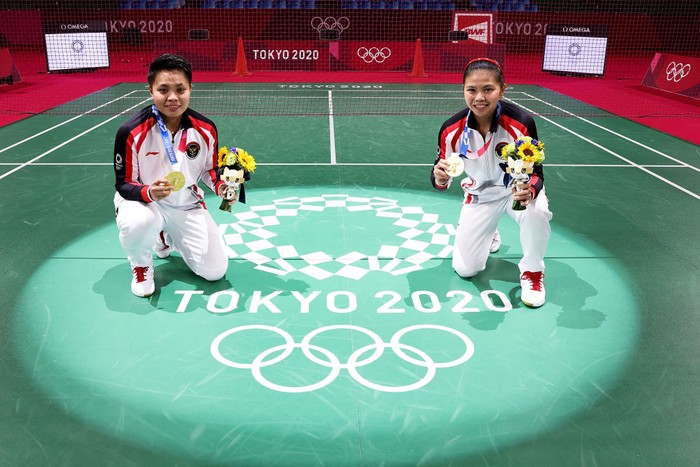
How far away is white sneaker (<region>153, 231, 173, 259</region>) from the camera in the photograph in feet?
19.0

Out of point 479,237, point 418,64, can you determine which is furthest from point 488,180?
point 418,64

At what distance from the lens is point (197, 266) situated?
5.33 metres

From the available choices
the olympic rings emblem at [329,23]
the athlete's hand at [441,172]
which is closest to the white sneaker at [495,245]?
the athlete's hand at [441,172]

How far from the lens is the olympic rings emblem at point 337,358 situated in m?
3.95

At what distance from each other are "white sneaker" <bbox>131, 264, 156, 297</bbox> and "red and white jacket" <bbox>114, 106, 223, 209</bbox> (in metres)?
0.56

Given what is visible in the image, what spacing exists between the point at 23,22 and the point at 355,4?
13144mm

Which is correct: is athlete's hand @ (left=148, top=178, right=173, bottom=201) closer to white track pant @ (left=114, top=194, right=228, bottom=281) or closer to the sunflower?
white track pant @ (left=114, top=194, right=228, bottom=281)

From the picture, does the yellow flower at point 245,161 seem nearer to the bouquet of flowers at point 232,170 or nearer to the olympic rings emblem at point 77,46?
the bouquet of flowers at point 232,170

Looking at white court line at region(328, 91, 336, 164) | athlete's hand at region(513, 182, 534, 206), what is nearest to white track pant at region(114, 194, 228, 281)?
athlete's hand at region(513, 182, 534, 206)

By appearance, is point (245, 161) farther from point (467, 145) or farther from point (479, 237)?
point (479, 237)

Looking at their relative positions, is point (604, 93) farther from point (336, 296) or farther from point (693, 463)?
point (693, 463)

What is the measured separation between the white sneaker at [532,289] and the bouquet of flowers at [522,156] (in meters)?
0.84

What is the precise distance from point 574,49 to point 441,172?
16.8 meters

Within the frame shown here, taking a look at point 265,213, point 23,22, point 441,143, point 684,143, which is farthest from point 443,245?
point 23,22
